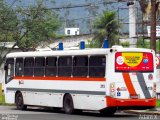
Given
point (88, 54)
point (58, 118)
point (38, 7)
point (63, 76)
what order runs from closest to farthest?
point (58, 118), point (88, 54), point (63, 76), point (38, 7)

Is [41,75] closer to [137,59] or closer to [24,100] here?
[24,100]

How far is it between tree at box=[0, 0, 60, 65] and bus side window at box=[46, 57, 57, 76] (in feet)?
63.4

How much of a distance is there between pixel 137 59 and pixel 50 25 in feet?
79.2

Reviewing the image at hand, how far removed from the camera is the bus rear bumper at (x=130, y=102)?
24.3 metres

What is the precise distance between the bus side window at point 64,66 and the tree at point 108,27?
1166 inches

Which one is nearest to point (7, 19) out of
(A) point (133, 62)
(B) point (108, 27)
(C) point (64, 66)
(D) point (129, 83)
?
(B) point (108, 27)

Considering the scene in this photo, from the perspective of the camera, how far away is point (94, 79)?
2522cm

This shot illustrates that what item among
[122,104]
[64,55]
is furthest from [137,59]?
[64,55]

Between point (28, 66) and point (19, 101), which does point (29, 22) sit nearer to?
point (19, 101)

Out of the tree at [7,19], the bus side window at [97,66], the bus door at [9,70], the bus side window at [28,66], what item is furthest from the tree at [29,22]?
the bus side window at [97,66]

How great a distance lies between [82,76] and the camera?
2597 cm

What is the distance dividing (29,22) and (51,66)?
20492 mm

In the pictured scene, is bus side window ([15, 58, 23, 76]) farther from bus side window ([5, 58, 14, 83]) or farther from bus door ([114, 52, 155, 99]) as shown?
bus door ([114, 52, 155, 99])

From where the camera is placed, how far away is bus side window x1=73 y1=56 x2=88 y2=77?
25.8 meters
